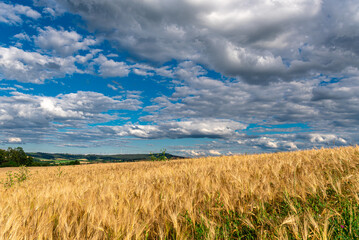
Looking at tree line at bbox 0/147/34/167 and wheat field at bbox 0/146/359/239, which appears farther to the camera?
tree line at bbox 0/147/34/167

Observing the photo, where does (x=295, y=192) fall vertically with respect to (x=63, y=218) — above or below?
above

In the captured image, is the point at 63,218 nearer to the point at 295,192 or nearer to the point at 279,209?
the point at 279,209

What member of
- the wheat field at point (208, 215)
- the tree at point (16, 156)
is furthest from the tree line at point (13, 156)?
the wheat field at point (208, 215)

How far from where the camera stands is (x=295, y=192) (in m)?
3.14

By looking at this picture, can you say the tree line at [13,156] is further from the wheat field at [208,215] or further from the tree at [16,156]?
the wheat field at [208,215]

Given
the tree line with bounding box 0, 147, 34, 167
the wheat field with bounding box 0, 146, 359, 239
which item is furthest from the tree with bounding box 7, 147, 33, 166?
the wheat field with bounding box 0, 146, 359, 239

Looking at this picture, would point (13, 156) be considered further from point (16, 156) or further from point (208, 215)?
point (208, 215)

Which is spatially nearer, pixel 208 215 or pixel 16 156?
pixel 208 215

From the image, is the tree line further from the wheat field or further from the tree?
the wheat field

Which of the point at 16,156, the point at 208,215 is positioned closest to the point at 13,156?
the point at 16,156

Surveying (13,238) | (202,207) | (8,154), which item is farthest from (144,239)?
(8,154)

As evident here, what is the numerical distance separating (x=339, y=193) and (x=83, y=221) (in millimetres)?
3423

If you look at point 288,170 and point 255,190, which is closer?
point 255,190

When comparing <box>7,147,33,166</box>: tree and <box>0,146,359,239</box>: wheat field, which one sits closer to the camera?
<box>0,146,359,239</box>: wheat field
